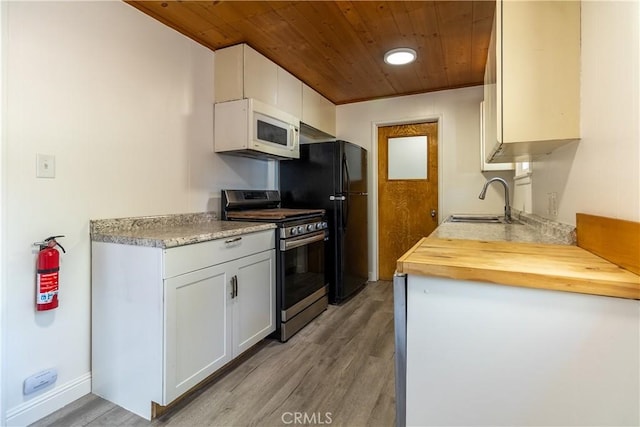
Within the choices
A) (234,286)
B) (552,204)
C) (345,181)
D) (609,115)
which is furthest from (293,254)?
(609,115)

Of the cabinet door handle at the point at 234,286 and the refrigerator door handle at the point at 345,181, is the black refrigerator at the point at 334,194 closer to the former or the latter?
the refrigerator door handle at the point at 345,181

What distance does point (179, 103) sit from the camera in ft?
7.55

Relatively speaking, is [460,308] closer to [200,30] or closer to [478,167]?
[200,30]

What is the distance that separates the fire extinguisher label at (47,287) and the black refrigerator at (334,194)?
2.07 m

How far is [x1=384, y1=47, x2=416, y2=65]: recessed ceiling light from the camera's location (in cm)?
263

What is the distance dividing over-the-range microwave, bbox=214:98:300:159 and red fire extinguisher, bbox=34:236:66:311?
132 cm

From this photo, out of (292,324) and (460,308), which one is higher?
(460,308)

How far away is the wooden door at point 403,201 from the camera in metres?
3.79

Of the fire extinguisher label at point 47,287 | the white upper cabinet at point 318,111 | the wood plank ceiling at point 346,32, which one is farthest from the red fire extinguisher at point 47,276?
the white upper cabinet at point 318,111

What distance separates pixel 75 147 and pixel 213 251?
917 millimetres

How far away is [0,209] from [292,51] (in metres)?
2.16

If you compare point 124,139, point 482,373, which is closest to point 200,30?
point 124,139

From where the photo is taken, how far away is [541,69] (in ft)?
4.15

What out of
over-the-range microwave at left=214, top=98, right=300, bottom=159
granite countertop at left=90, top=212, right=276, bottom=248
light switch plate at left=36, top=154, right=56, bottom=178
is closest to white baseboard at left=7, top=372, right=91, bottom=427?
granite countertop at left=90, top=212, right=276, bottom=248
